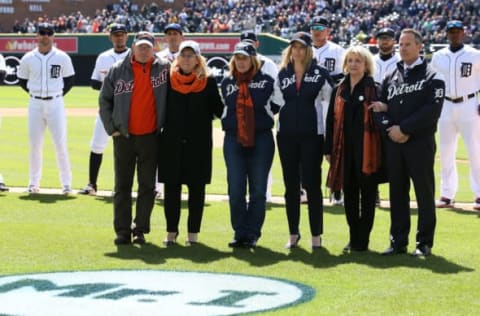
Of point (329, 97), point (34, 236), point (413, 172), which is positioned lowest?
point (34, 236)

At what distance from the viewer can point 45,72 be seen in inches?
553

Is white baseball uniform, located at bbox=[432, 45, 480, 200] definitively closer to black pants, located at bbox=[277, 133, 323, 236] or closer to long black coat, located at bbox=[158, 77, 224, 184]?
black pants, located at bbox=[277, 133, 323, 236]

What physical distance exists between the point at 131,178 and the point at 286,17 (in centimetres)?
4064

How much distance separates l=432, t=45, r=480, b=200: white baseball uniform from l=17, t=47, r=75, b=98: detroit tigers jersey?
5.19 m

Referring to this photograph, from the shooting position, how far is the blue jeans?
9.76 metres

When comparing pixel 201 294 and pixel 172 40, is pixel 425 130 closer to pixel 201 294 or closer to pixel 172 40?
pixel 201 294

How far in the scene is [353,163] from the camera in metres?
9.48

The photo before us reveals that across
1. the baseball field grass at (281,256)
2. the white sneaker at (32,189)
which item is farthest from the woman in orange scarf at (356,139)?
the white sneaker at (32,189)

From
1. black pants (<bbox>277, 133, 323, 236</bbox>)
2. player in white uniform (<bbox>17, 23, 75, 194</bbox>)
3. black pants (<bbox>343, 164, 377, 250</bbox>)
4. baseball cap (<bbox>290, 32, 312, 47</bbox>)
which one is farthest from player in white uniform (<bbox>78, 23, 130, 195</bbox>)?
black pants (<bbox>343, 164, 377, 250</bbox>)

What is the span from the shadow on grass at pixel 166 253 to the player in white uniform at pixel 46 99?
14.8 ft

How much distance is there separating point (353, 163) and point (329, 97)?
70 cm

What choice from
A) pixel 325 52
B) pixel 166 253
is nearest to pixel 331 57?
pixel 325 52

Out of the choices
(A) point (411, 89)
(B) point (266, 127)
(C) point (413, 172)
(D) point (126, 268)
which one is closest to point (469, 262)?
(C) point (413, 172)

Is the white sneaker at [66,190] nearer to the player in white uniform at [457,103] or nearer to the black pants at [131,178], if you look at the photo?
the black pants at [131,178]
